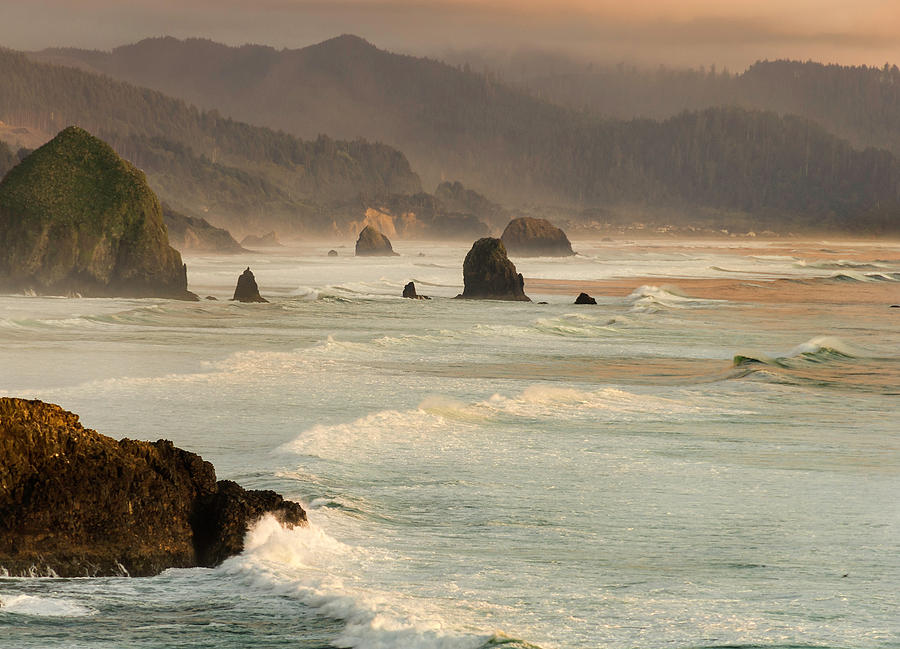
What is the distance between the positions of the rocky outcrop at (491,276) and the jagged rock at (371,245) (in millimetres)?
111915

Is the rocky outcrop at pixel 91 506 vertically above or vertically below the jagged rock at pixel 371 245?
below

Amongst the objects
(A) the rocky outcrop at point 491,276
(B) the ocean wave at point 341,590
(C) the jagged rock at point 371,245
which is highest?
(C) the jagged rock at point 371,245

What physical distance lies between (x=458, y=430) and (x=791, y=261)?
130203 millimetres

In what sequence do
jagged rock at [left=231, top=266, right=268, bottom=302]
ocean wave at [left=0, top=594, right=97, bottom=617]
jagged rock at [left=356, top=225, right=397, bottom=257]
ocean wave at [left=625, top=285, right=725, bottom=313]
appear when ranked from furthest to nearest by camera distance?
1. jagged rock at [left=356, top=225, right=397, bottom=257]
2. jagged rock at [left=231, top=266, right=268, bottom=302]
3. ocean wave at [left=625, top=285, right=725, bottom=313]
4. ocean wave at [left=0, top=594, right=97, bottom=617]

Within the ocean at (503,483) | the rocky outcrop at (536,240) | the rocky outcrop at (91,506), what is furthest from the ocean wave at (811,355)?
the rocky outcrop at (536,240)

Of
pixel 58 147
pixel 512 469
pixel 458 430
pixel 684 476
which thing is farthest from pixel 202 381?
pixel 58 147

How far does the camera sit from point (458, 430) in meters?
21.3

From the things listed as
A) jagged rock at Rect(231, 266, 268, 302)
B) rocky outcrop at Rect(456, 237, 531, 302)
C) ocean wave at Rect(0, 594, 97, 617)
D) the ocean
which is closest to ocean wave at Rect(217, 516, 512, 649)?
the ocean

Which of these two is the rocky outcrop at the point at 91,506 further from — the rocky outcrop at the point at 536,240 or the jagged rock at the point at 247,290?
the rocky outcrop at the point at 536,240

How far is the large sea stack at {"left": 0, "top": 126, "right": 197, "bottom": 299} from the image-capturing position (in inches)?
2571

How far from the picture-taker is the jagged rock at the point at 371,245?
18175 cm

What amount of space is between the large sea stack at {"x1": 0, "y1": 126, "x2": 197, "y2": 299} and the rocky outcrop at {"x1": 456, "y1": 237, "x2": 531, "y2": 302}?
53.3ft

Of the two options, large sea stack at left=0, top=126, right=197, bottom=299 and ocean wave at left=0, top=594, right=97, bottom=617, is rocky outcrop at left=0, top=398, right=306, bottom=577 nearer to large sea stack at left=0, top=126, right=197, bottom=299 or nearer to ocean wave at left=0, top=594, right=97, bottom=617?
ocean wave at left=0, top=594, right=97, bottom=617

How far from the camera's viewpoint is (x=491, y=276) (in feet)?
226
